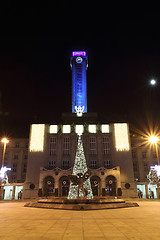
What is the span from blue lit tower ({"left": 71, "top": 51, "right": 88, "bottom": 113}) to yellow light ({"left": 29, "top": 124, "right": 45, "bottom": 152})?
18793 mm

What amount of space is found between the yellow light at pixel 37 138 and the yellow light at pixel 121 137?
22556 millimetres

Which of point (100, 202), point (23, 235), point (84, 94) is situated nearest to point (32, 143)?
point (84, 94)

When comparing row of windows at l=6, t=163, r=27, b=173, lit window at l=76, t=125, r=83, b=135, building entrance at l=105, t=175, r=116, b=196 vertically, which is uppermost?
lit window at l=76, t=125, r=83, b=135

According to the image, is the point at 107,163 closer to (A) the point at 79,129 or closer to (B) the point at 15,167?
(A) the point at 79,129

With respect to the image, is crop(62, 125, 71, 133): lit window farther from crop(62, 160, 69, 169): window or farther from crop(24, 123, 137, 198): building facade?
crop(62, 160, 69, 169): window

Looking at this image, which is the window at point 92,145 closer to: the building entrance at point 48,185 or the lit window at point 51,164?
the lit window at point 51,164

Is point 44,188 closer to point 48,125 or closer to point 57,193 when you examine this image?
point 57,193

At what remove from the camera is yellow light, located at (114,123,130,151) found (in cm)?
5350

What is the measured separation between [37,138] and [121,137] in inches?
1007

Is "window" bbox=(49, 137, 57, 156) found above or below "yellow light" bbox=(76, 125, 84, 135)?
below

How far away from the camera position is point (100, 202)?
20016 mm

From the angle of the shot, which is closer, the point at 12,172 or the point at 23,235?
the point at 23,235

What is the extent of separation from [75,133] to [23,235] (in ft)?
153

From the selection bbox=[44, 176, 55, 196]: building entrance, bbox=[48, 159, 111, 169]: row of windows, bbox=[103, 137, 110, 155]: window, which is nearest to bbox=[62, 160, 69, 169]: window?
bbox=[48, 159, 111, 169]: row of windows
